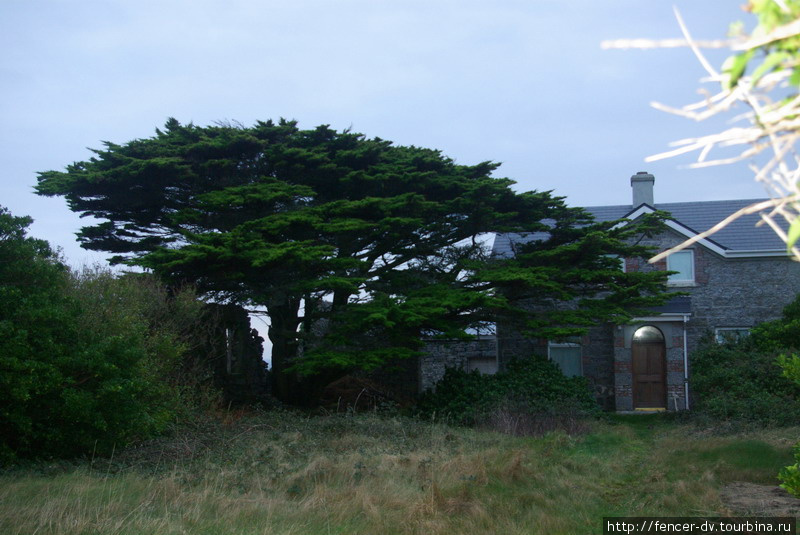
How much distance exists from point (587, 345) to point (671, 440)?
8810 millimetres

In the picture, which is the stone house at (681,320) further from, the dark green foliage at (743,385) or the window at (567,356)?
the dark green foliage at (743,385)

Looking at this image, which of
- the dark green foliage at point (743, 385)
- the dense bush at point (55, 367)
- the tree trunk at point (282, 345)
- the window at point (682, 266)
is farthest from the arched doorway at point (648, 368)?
the dense bush at point (55, 367)

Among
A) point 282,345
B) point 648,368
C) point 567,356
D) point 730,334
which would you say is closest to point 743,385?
point 730,334

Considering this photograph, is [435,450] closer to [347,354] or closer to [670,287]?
[347,354]

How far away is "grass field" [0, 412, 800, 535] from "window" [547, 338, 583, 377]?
9.27 metres

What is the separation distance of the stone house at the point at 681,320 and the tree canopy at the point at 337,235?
3042 mm

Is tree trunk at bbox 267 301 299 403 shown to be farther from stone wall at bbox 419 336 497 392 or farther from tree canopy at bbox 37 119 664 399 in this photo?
stone wall at bbox 419 336 497 392

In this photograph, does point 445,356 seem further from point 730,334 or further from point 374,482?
point 374,482

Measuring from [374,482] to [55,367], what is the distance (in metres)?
4.82

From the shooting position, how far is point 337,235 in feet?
61.0

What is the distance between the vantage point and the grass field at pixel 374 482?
23.9ft

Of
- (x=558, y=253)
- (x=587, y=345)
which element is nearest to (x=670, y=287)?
(x=587, y=345)

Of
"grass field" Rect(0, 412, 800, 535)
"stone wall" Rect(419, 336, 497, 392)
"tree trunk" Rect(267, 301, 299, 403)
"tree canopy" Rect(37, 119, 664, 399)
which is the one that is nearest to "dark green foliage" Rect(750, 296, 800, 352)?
"tree canopy" Rect(37, 119, 664, 399)

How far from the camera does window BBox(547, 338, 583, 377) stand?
23406mm
